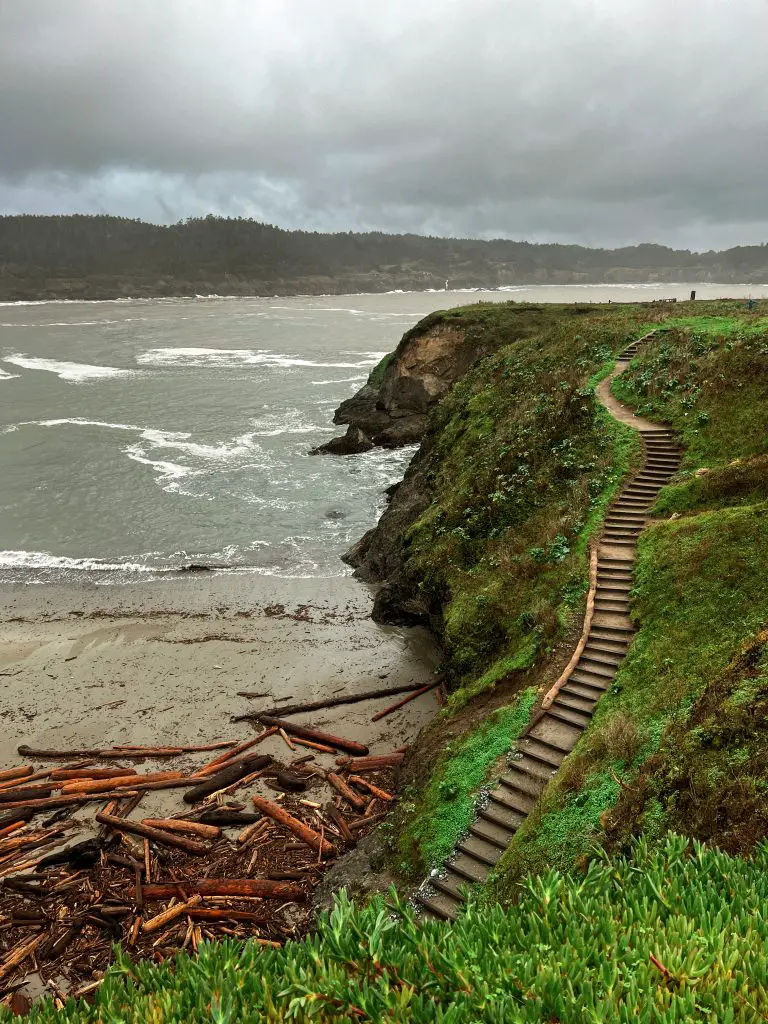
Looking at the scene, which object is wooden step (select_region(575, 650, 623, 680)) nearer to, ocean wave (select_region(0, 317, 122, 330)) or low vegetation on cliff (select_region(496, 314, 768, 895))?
low vegetation on cliff (select_region(496, 314, 768, 895))

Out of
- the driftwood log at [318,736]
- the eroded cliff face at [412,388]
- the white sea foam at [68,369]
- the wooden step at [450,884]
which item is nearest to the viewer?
the wooden step at [450,884]

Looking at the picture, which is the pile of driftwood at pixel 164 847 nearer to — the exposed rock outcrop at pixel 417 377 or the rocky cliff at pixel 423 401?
the rocky cliff at pixel 423 401

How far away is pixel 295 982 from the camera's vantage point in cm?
481

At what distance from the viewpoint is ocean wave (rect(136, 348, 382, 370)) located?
83.8 m

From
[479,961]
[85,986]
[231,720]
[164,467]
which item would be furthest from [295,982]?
[164,467]

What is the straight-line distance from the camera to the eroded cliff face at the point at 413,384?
4738cm

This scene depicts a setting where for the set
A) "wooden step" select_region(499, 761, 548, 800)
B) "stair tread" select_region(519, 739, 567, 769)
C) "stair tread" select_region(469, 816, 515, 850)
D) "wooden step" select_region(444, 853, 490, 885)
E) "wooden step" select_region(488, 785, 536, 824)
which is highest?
"stair tread" select_region(519, 739, 567, 769)

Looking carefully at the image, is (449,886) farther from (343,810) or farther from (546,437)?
(546,437)

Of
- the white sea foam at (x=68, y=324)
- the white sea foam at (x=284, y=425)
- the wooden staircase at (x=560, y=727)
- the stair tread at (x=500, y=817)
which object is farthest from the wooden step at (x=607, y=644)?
the white sea foam at (x=68, y=324)

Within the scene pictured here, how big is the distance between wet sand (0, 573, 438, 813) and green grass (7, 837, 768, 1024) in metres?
11.9

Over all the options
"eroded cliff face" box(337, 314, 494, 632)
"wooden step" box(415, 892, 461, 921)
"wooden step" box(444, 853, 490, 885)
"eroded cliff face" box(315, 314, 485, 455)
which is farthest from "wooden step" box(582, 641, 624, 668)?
"eroded cliff face" box(315, 314, 485, 455)

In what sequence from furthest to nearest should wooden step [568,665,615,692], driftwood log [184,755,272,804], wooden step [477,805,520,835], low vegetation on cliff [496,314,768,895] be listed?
driftwood log [184,755,272,804] < wooden step [568,665,615,692] < wooden step [477,805,520,835] < low vegetation on cliff [496,314,768,895]

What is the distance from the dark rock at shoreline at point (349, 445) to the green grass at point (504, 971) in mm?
43477

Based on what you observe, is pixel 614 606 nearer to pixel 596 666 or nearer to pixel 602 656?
pixel 602 656
